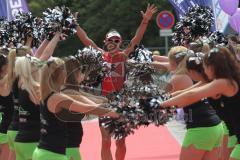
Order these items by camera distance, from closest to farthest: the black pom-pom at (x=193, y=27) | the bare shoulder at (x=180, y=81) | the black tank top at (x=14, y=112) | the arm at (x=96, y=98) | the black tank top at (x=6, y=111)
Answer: the arm at (x=96, y=98) < the bare shoulder at (x=180, y=81) < the black tank top at (x=14, y=112) < the black tank top at (x=6, y=111) < the black pom-pom at (x=193, y=27)

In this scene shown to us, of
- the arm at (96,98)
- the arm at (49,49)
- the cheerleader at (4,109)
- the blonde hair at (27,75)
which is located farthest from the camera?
the cheerleader at (4,109)

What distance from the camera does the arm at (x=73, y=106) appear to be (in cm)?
471

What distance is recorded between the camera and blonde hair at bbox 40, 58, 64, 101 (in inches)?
191

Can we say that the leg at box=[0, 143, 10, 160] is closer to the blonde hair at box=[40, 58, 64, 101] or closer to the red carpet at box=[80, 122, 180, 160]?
the blonde hair at box=[40, 58, 64, 101]

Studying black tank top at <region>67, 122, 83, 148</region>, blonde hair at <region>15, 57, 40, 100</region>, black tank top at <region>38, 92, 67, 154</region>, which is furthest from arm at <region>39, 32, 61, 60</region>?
black tank top at <region>38, 92, 67, 154</region>

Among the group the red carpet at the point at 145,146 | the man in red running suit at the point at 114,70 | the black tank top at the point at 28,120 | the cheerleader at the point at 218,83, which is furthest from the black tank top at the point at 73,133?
the red carpet at the point at 145,146

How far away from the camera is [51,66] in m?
4.88

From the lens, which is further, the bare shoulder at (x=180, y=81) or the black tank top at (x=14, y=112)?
the black tank top at (x=14, y=112)

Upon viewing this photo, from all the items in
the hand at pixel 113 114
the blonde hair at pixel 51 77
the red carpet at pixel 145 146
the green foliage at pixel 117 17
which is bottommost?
the red carpet at pixel 145 146

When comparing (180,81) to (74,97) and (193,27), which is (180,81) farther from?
(193,27)

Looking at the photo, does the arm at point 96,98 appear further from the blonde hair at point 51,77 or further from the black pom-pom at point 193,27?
the black pom-pom at point 193,27

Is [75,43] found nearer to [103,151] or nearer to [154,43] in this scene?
[154,43]

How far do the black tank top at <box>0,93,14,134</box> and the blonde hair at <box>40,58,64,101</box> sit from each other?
2.00 metres

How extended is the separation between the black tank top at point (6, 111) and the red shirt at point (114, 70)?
4.16 feet
